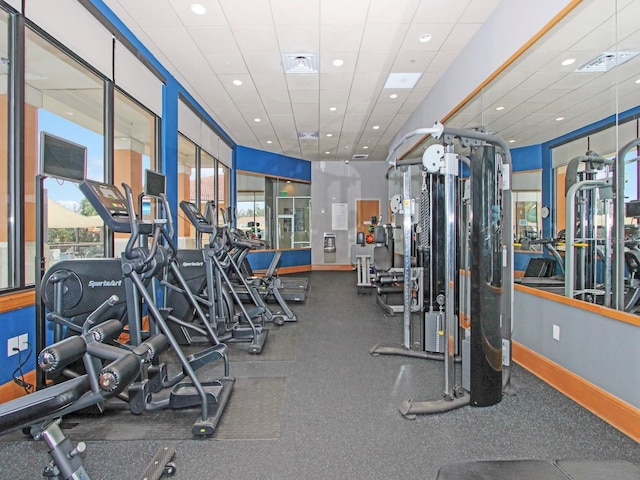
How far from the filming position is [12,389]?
2.58 metres

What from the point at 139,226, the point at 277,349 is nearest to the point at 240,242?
the point at 277,349

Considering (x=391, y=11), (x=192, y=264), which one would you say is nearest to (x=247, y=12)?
(x=391, y=11)

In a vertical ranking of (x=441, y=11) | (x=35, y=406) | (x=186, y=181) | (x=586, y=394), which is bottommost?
(x=586, y=394)

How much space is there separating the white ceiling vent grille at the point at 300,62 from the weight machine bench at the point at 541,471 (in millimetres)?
4720

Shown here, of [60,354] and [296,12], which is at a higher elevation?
[296,12]

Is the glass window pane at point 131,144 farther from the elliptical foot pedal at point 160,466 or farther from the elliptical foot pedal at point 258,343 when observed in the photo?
the elliptical foot pedal at point 160,466

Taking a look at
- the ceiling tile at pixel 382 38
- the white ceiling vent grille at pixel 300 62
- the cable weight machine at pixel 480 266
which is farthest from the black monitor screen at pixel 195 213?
the ceiling tile at pixel 382 38

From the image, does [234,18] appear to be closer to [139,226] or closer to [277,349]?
[139,226]

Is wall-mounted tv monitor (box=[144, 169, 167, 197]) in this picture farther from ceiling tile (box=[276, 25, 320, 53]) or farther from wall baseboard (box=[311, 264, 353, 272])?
wall baseboard (box=[311, 264, 353, 272])

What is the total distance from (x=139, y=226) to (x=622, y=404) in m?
3.40

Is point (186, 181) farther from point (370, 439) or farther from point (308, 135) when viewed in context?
point (370, 439)

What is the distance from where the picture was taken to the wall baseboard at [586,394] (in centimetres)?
223

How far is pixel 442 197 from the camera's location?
4020mm

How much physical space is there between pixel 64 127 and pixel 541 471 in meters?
5.01
